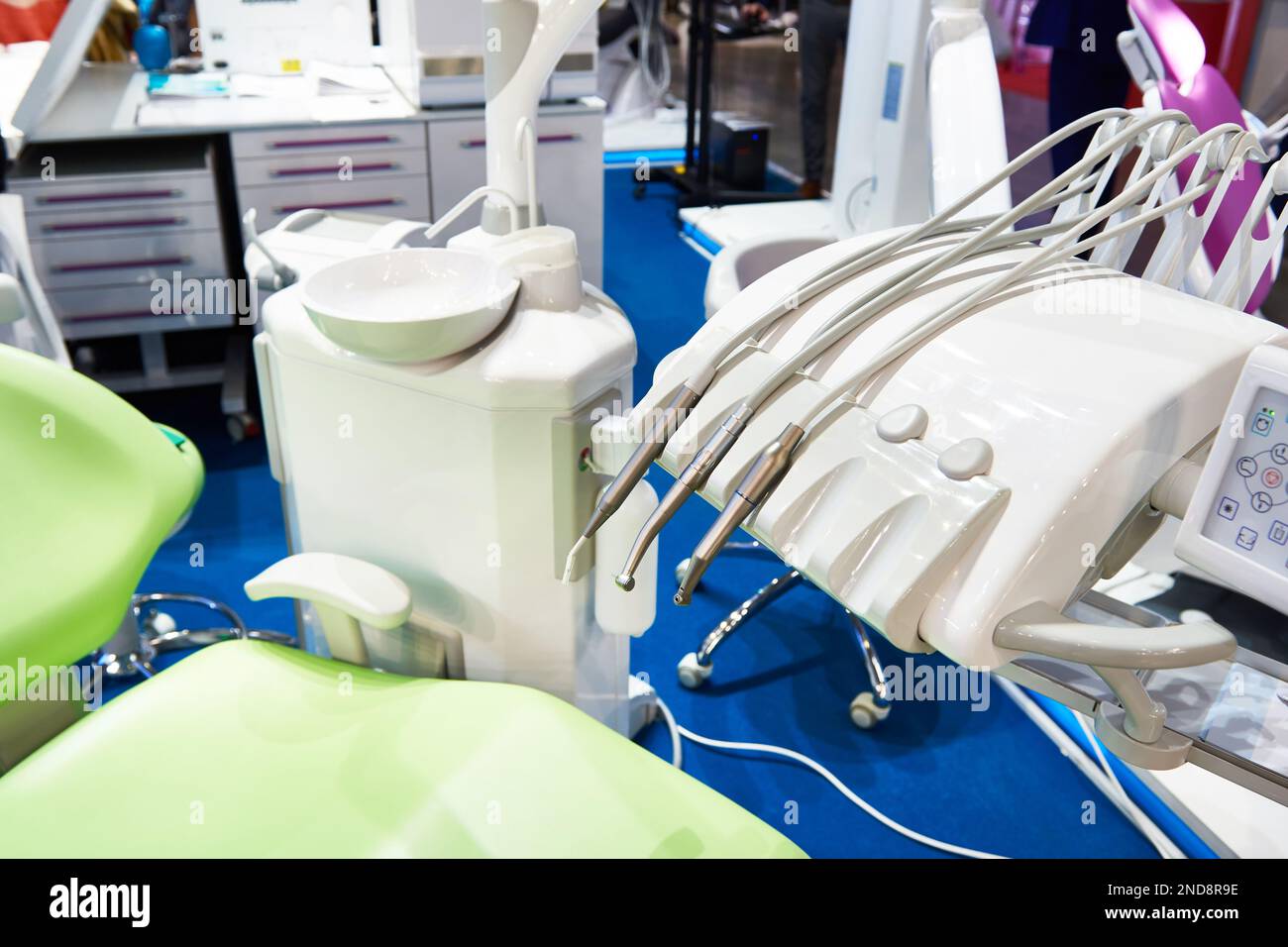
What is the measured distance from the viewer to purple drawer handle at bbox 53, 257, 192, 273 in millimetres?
2930

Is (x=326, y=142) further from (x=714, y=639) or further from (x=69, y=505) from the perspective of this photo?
(x=69, y=505)

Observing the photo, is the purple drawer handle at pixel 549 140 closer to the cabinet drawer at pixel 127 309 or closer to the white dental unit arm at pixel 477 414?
the cabinet drawer at pixel 127 309

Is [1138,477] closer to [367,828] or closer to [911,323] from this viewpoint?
[911,323]

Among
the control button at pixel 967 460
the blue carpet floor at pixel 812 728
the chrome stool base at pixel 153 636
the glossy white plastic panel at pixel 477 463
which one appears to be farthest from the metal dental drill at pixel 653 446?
the chrome stool base at pixel 153 636

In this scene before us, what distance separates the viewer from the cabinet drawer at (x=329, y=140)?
119 inches

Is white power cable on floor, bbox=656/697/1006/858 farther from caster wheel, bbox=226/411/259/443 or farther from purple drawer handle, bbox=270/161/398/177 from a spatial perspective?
purple drawer handle, bbox=270/161/398/177

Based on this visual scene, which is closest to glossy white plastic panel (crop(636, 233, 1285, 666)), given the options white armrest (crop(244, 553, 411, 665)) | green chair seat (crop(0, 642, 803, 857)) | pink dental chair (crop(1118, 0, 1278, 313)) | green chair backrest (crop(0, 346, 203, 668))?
green chair seat (crop(0, 642, 803, 857))

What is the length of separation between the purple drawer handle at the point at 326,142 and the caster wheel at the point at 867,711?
2108mm

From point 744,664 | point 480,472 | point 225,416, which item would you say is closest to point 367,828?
point 480,472

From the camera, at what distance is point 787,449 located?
2.58 ft

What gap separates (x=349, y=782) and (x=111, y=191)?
7.48ft

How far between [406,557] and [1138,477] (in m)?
1.13

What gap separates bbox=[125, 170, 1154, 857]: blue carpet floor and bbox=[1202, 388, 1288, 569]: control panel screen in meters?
1.28

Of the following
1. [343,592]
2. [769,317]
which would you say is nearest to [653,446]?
[769,317]
